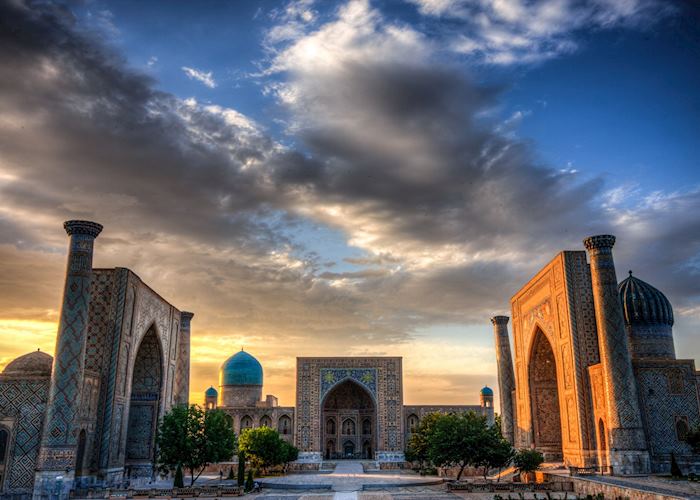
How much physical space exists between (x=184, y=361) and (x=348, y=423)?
15684 millimetres

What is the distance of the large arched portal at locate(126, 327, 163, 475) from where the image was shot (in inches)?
847

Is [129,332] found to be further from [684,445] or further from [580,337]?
[684,445]

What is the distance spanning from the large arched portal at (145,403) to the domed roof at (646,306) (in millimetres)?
17586

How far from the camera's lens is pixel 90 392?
1756cm

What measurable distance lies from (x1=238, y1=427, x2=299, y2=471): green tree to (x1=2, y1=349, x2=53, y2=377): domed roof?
1033 centimetres

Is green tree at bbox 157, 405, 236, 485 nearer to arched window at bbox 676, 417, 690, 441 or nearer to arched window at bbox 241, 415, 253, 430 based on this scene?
arched window at bbox 676, 417, 690, 441

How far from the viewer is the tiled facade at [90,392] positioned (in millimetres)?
15516

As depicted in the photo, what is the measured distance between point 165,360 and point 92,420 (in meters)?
5.92

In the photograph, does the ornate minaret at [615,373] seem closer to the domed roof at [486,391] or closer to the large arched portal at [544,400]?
the large arched portal at [544,400]

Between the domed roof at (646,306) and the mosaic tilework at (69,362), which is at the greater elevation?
the domed roof at (646,306)

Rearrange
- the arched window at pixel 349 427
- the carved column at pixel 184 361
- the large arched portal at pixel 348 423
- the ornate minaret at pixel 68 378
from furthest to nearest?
1. the arched window at pixel 349 427
2. the large arched portal at pixel 348 423
3. the carved column at pixel 184 361
4. the ornate minaret at pixel 68 378

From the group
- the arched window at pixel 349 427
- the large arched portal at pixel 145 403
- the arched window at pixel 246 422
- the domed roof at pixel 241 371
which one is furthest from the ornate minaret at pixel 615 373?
the domed roof at pixel 241 371

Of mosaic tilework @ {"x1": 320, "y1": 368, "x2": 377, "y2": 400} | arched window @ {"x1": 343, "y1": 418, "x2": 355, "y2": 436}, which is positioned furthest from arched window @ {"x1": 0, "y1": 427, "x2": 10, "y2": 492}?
Result: arched window @ {"x1": 343, "y1": 418, "x2": 355, "y2": 436}

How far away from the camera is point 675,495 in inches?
468
